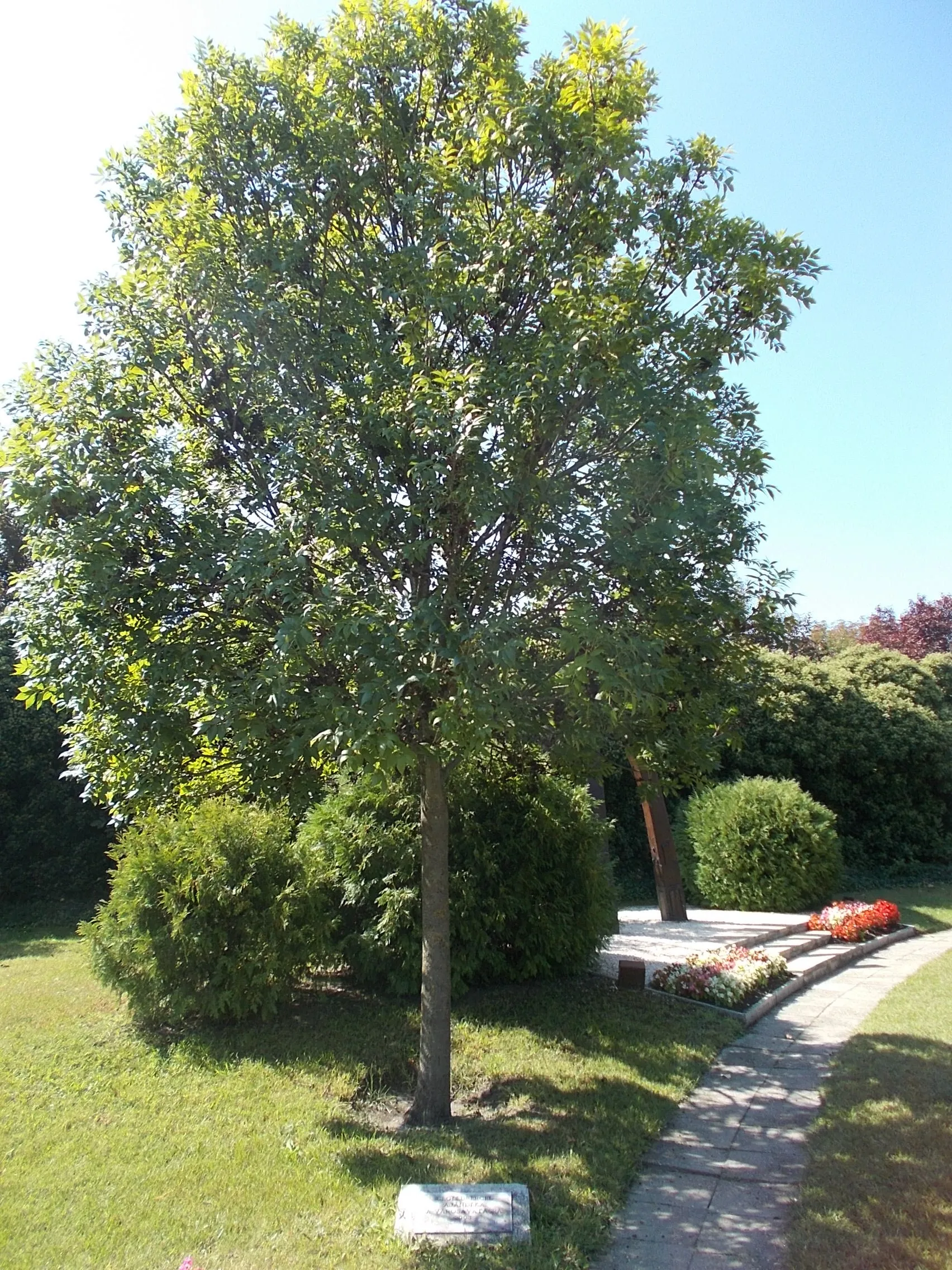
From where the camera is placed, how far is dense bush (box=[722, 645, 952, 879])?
50.6 feet

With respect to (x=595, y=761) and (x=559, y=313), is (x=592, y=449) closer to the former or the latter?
(x=559, y=313)

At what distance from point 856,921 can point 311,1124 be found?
25.6 feet

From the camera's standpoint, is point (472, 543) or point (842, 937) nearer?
point (472, 543)

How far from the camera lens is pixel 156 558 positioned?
4.62 metres

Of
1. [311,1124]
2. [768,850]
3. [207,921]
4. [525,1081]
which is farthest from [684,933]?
[311,1124]

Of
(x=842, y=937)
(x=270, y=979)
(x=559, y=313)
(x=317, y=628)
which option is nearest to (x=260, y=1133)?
(x=270, y=979)

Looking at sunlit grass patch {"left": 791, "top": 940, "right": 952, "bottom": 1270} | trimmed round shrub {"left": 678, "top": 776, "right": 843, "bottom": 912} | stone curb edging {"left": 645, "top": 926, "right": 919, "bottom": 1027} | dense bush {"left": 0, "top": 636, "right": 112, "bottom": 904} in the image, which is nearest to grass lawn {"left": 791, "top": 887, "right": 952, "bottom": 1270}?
sunlit grass patch {"left": 791, "top": 940, "right": 952, "bottom": 1270}

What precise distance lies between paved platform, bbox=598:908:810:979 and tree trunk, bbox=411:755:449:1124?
329 cm

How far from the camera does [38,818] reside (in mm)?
13719

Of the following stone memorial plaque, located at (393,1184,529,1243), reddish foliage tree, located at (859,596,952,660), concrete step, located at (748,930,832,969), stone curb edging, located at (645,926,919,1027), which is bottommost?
stone memorial plaque, located at (393,1184,529,1243)

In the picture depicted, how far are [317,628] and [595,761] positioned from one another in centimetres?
208

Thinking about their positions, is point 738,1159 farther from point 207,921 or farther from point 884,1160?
point 207,921

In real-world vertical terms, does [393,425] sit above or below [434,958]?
above

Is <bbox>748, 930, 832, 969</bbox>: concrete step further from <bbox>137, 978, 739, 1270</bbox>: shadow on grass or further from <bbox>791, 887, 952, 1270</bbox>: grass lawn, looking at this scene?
<bbox>137, 978, 739, 1270</bbox>: shadow on grass
